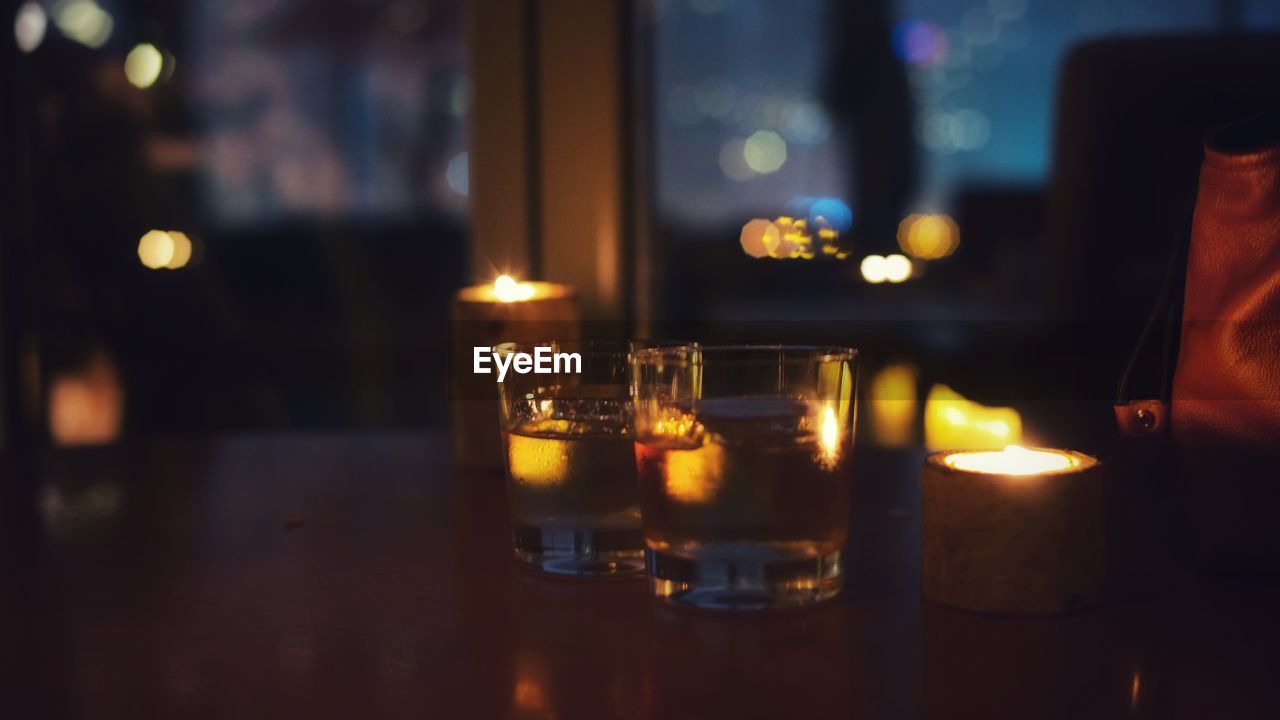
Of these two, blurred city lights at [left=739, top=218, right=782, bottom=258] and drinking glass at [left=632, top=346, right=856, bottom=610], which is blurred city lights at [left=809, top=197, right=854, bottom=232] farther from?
drinking glass at [left=632, top=346, right=856, bottom=610]

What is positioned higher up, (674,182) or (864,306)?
(674,182)

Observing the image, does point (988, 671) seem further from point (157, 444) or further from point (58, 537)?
point (157, 444)

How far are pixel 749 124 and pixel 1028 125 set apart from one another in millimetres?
1086

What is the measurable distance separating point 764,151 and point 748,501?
3.73 meters

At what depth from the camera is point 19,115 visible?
2.64 meters

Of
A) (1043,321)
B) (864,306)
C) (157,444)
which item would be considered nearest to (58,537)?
(157,444)

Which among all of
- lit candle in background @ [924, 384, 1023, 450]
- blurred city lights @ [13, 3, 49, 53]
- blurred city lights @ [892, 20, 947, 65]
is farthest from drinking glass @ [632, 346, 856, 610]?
blurred city lights @ [892, 20, 947, 65]

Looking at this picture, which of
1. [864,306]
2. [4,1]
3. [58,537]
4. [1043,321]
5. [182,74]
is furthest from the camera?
[182,74]

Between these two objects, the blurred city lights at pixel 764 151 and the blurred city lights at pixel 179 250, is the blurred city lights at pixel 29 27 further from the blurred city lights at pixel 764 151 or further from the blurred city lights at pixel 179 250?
the blurred city lights at pixel 179 250

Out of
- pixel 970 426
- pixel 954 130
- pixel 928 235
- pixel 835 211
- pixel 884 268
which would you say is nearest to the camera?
pixel 970 426

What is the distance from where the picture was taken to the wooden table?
1.55ft

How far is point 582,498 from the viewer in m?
0.66

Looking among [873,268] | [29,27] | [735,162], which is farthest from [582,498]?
[735,162]

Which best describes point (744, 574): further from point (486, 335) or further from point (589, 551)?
point (486, 335)
